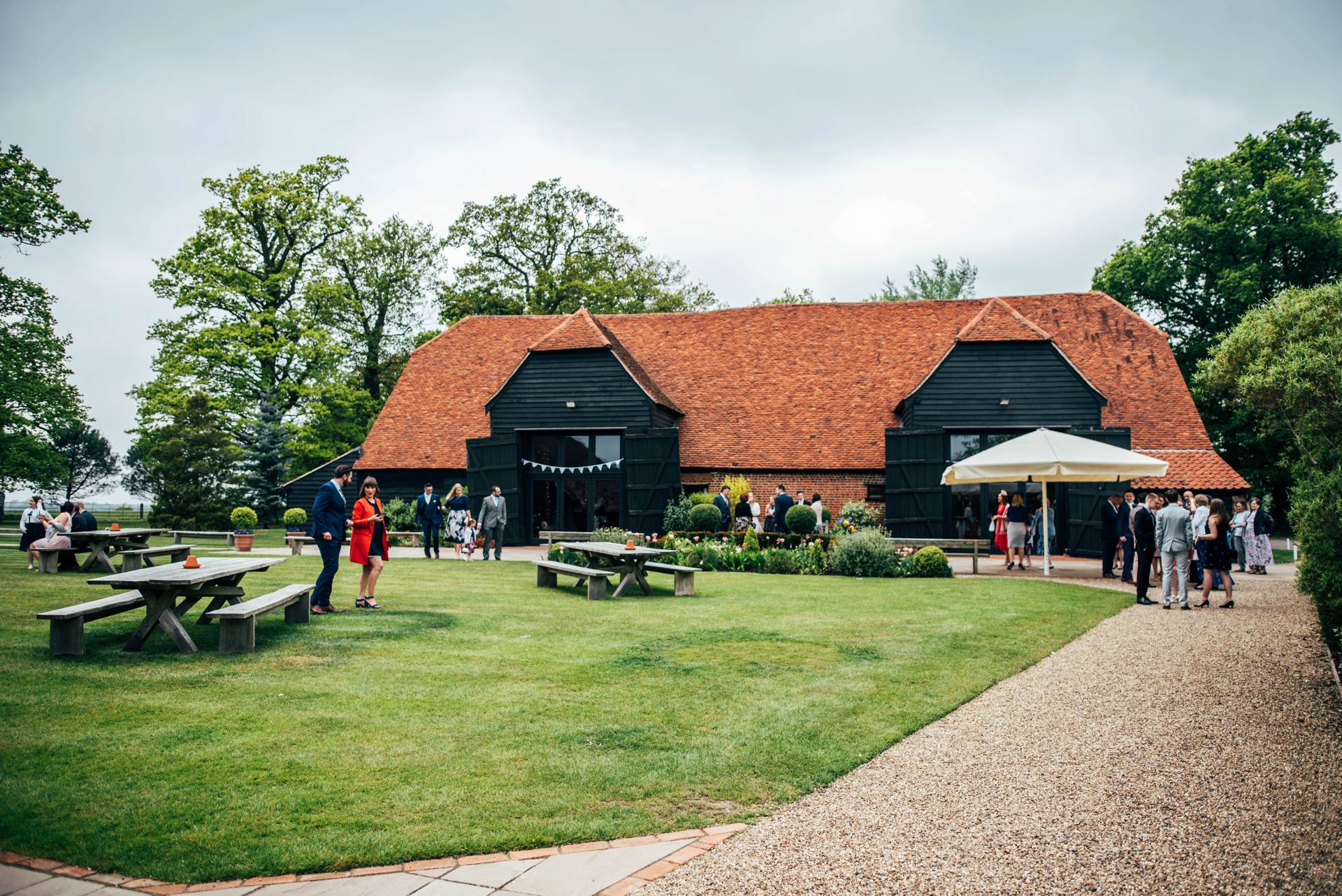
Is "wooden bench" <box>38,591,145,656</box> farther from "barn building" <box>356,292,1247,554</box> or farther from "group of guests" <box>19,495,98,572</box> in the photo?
"barn building" <box>356,292,1247,554</box>

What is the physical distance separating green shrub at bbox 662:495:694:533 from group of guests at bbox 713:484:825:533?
36.4 inches

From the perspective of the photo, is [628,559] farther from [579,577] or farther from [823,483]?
[823,483]

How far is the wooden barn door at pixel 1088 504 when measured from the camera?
22.8 meters

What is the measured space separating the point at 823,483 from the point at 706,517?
15.5 feet

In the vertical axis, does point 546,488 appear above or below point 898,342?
below

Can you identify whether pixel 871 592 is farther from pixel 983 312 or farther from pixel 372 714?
pixel 983 312

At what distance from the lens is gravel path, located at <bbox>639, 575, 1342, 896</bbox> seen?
3.94 meters

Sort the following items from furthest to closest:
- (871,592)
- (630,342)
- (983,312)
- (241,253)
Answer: (241,253) → (630,342) → (983,312) → (871,592)

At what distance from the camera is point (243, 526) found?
27969mm

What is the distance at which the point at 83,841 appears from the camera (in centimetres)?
414

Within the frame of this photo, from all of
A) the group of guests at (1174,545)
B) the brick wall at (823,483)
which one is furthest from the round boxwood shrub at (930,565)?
the brick wall at (823,483)

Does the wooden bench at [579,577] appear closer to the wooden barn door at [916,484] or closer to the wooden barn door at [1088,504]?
the wooden barn door at [916,484]

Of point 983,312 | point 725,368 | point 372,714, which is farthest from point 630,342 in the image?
point 372,714

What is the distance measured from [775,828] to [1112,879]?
156cm
